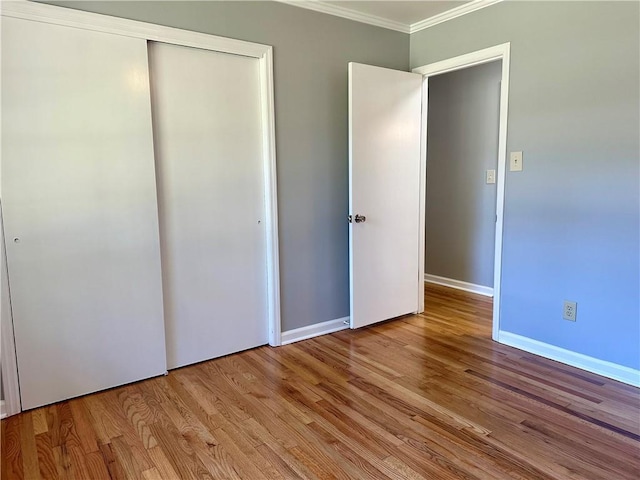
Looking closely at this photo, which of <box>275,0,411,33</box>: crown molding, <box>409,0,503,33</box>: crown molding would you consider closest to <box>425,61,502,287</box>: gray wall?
<box>409,0,503,33</box>: crown molding

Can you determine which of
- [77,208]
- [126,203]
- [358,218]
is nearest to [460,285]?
[358,218]

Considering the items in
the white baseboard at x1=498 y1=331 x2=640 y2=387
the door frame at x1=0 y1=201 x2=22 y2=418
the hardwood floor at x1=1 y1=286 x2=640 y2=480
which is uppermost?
the door frame at x1=0 y1=201 x2=22 y2=418

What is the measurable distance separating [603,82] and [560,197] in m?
0.67

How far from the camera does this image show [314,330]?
3.33 metres

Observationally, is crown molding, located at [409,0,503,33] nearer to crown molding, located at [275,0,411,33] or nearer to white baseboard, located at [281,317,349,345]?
crown molding, located at [275,0,411,33]

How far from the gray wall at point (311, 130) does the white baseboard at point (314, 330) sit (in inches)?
1.5

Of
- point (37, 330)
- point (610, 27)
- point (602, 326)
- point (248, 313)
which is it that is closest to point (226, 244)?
point (248, 313)

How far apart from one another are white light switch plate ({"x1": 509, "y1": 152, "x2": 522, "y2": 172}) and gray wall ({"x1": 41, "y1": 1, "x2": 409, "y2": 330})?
114 cm

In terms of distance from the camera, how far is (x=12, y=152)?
2.13 metres

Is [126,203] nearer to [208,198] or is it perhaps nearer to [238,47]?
[208,198]

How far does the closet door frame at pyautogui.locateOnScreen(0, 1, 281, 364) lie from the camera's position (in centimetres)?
215

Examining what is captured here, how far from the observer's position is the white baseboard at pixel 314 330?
10.5 ft

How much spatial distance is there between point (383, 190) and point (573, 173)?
125 cm

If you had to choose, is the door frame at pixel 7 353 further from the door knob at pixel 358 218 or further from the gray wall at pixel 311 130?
the door knob at pixel 358 218
